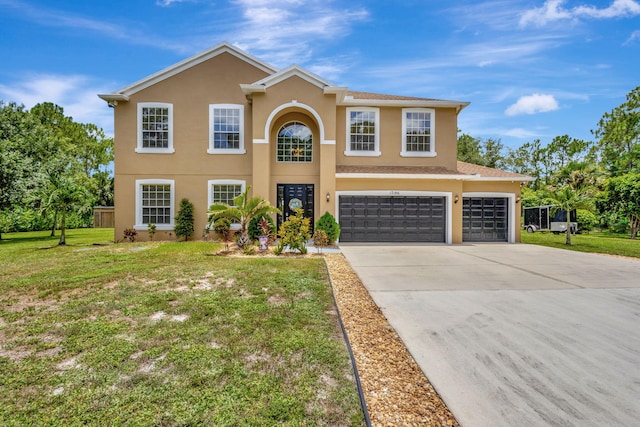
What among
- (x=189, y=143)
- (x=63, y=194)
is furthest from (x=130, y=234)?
(x=189, y=143)

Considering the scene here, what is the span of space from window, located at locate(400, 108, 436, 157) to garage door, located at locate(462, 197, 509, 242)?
3.15 metres

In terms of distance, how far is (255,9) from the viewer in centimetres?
1024

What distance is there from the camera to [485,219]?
15.5 metres

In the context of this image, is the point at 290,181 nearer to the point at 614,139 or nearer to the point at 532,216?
the point at 532,216

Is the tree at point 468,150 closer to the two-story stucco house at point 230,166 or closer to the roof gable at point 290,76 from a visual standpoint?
the two-story stucco house at point 230,166

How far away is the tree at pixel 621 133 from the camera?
30062mm

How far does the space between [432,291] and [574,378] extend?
320 cm

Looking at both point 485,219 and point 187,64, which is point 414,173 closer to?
point 485,219

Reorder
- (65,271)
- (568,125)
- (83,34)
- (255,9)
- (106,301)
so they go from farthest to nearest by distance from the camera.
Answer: (568,125)
(83,34)
(255,9)
(65,271)
(106,301)

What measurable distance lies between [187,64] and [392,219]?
38.9 feet

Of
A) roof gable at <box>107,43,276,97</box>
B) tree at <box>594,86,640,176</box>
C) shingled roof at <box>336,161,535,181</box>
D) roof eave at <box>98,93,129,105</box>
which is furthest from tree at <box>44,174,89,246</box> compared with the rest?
tree at <box>594,86,640,176</box>

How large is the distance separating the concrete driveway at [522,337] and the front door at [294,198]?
6.09 metres

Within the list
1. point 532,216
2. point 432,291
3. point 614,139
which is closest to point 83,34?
point 432,291

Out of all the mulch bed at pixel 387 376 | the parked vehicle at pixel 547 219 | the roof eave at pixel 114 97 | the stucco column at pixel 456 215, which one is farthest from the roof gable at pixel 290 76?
the parked vehicle at pixel 547 219
